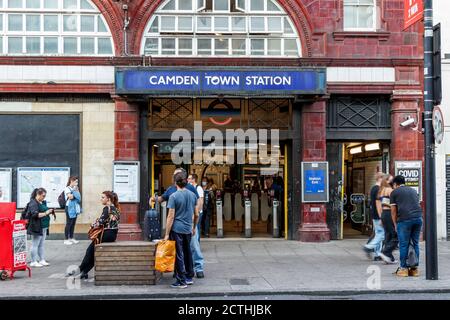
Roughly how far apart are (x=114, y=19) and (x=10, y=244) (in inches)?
291

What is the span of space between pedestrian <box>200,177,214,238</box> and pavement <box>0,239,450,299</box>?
230 centimetres

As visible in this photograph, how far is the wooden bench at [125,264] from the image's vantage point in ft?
32.6

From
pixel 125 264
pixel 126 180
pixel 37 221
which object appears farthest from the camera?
pixel 126 180

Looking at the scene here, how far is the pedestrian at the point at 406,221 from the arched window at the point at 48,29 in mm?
8799

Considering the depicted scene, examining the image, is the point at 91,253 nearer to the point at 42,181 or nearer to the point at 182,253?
the point at 182,253

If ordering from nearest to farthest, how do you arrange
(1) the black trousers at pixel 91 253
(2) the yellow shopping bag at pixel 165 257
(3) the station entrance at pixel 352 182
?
(2) the yellow shopping bag at pixel 165 257, (1) the black trousers at pixel 91 253, (3) the station entrance at pixel 352 182

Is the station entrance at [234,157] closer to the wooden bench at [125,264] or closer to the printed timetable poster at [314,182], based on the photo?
the printed timetable poster at [314,182]

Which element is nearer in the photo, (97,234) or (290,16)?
(97,234)

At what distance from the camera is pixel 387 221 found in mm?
11891

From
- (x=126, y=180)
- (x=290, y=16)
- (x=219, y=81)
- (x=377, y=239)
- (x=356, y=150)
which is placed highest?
(x=290, y=16)

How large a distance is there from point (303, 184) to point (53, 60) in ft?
24.4

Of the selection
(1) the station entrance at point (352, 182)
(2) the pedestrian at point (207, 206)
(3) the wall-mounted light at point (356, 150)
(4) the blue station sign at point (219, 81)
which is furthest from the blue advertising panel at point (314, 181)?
(2) the pedestrian at point (207, 206)

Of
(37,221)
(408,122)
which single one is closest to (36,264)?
(37,221)

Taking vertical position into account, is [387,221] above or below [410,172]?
below
